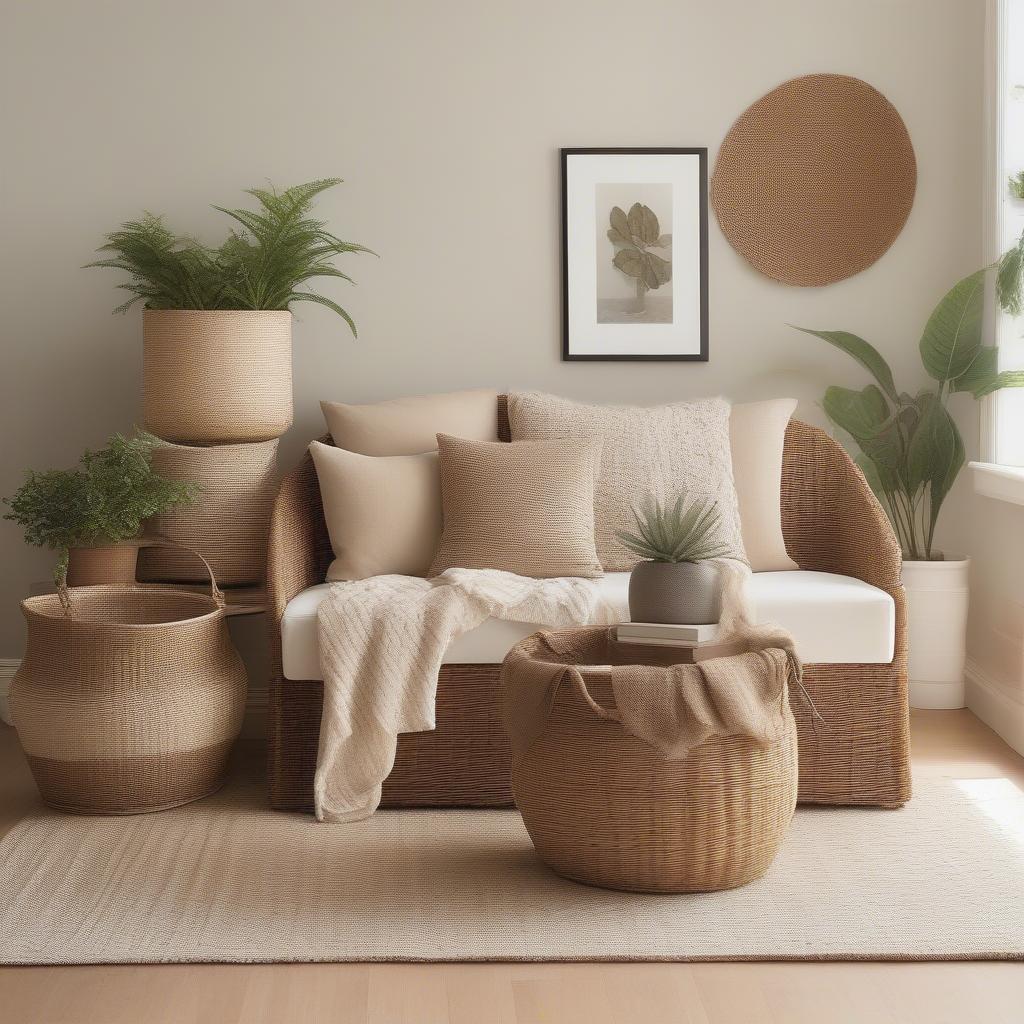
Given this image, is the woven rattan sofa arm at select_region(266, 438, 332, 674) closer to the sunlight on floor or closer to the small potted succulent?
the small potted succulent

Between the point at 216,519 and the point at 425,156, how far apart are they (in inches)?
50.1

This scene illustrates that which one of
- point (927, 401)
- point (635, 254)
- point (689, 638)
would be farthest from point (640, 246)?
point (689, 638)

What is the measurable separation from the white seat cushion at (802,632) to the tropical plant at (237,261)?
1051 millimetres

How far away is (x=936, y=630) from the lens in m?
3.72

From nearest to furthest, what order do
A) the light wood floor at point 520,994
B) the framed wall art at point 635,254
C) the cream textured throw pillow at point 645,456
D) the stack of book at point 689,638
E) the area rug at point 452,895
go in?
1. the light wood floor at point 520,994
2. the area rug at point 452,895
3. the stack of book at point 689,638
4. the cream textured throw pillow at point 645,456
5. the framed wall art at point 635,254

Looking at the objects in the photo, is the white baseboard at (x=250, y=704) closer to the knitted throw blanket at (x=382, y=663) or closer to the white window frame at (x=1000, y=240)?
the knitted throw blanket at (x=382, y=663)

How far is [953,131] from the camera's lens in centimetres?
381

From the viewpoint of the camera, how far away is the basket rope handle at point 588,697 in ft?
7.56

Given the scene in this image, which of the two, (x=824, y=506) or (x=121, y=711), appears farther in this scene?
(x=824, y=506)

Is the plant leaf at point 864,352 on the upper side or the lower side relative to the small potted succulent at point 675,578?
upper

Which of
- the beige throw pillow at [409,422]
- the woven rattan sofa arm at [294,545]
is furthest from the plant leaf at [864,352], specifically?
the woven rattan sofa arm at [294,545]

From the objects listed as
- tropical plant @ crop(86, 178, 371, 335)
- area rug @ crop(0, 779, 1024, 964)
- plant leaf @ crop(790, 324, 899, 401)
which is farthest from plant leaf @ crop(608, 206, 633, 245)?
area rug @ crop(0, 779, 1024, 964)

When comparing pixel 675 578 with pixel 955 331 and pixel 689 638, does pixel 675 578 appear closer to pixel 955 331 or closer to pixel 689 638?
pixel 689 638

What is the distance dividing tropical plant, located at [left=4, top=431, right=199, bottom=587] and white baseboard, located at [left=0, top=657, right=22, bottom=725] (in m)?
0.80
